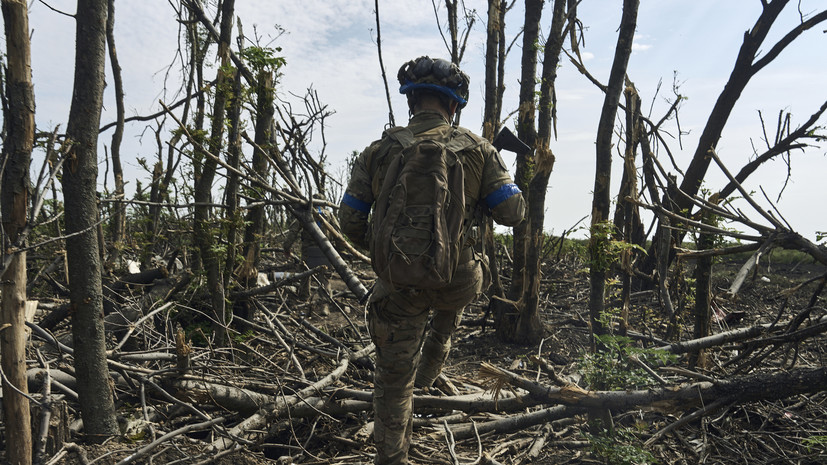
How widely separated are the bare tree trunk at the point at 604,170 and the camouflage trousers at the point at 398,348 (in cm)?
117

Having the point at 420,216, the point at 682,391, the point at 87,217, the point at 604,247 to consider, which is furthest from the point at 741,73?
the point at 87,217

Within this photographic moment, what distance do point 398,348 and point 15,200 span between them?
2.21 m

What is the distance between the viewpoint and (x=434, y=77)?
3453 mm

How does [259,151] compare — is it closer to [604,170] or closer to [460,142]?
[460,142]

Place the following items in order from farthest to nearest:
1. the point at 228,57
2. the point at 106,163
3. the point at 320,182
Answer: the point at 106,163 < the point at 320,182 < the point at 228,57

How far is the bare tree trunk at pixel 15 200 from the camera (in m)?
2.77

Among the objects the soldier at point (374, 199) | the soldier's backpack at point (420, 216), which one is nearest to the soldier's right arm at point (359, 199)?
the soldier at point (374, 199)

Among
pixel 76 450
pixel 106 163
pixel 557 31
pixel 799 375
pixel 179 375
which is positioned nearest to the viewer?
pixel 76 450

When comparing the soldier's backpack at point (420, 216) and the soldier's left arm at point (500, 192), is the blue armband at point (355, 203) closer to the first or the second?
the soldier's backpack at point (420, 216)

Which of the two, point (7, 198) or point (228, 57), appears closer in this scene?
point (7, 198)

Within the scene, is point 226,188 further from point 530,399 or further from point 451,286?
point 530,399

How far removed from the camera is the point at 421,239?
121 inches

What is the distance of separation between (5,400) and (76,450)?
46 cm

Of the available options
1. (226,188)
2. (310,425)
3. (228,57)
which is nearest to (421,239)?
(310,425)
